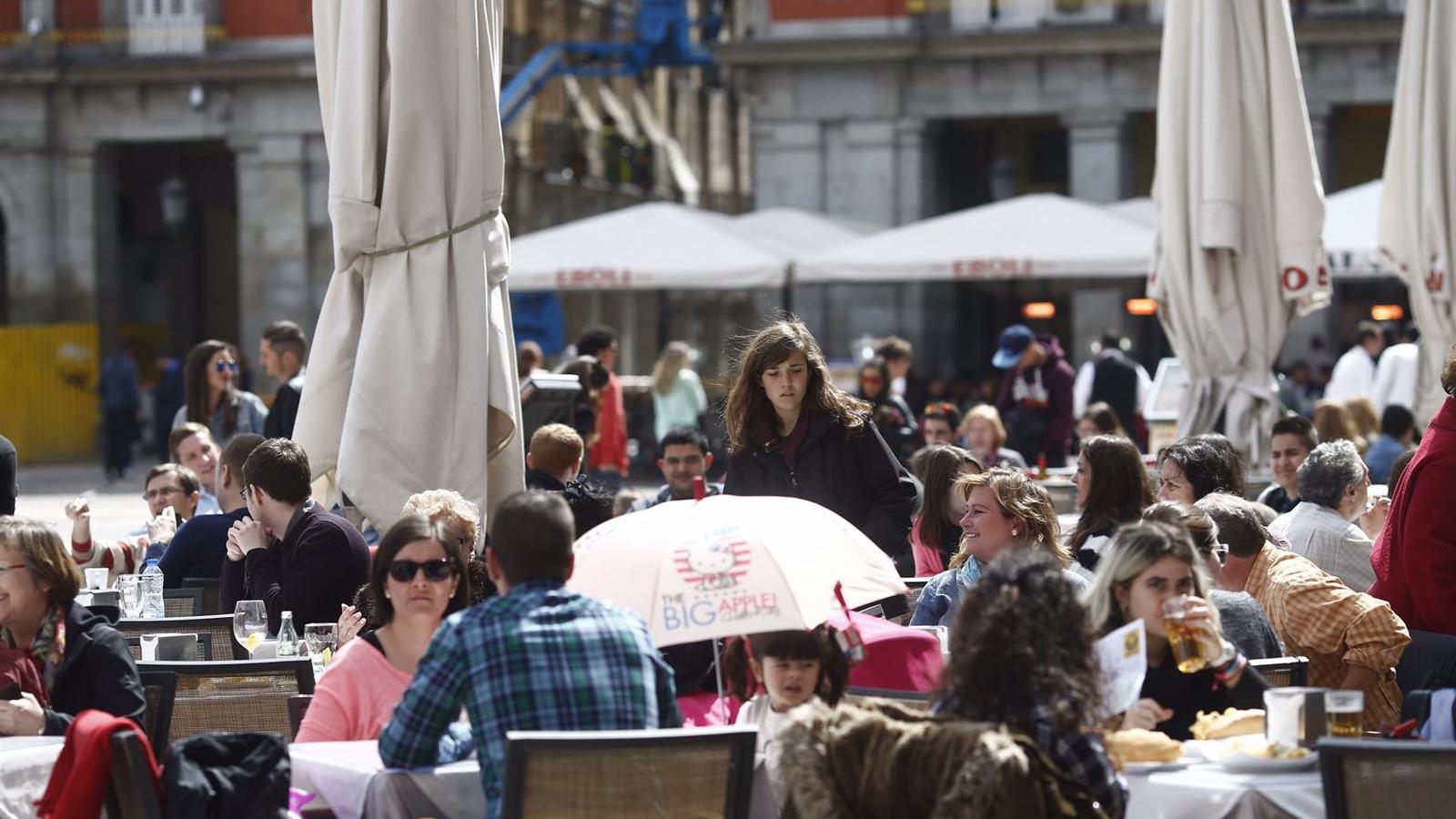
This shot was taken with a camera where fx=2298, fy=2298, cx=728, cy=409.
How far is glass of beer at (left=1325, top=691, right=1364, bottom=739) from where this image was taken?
18.2ft

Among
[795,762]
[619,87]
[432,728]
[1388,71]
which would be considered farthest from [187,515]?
[619,87]

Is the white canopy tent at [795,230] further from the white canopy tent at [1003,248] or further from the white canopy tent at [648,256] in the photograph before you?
the white canopy tent at [1003,248]

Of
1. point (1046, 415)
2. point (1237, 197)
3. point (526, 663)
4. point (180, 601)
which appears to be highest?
point (1237, 197)

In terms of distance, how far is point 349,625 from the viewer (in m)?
7.29

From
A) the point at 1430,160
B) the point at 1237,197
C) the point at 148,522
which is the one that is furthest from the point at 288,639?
the point at 1430,160

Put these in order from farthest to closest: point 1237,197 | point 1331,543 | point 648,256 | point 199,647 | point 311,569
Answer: point 648,256 → point 1237,197 → point 1331,543 → point 311,569 → point 199,647

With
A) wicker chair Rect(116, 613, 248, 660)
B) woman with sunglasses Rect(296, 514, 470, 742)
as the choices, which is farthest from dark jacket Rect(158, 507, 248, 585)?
woman with sunglasses Rect(296, 514, 470, 742)

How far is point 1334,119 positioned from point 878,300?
652 cm

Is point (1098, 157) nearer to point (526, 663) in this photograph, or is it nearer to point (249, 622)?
point (249, 622)

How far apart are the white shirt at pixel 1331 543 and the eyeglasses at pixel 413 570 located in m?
3.93

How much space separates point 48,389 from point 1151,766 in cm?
3083

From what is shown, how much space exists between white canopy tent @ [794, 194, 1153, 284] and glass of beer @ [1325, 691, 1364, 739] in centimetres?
1588

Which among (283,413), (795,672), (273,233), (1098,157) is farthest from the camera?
(273,233)

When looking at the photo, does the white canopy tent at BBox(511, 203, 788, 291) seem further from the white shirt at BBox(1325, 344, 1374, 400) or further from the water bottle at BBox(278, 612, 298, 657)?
the water bottle at BBox(278, 612, 298, 657)
